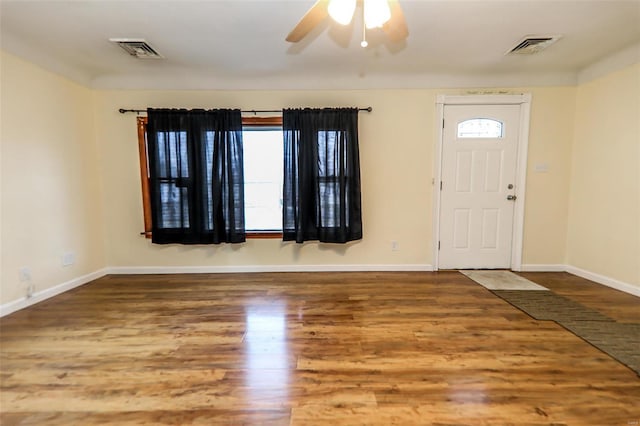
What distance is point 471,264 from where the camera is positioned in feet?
12.2

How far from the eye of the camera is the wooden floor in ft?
4.72

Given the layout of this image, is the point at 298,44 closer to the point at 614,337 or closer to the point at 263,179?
the point at 263,179

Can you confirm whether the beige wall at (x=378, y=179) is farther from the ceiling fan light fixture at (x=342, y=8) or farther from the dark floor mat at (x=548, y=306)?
the ceiling fan light fixture at (x=342, y=8)

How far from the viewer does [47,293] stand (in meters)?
2.88

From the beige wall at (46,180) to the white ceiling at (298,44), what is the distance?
0.97ft

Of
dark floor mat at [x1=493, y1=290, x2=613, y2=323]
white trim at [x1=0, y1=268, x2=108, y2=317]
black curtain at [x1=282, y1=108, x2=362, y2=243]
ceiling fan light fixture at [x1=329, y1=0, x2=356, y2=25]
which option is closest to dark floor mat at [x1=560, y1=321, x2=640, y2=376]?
dark floor mat at [x1=493, y1=290, x2=613, y2=323]

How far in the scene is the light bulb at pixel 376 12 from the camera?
1580 mm

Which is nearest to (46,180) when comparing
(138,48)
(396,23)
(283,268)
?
(138,48)

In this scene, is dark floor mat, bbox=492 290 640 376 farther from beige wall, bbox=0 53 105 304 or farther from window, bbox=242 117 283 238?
beige wall, bbox=0 53 105 304

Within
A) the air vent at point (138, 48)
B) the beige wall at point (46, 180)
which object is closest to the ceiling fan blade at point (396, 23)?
the air vent at point (138, 48)

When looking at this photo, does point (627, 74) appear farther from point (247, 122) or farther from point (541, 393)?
point (247, 122)

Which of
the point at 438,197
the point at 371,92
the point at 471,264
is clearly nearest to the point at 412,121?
the point at 371,92

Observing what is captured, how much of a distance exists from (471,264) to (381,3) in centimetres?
330

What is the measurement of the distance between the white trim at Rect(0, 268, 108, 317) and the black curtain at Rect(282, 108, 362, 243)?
2.39 metres
